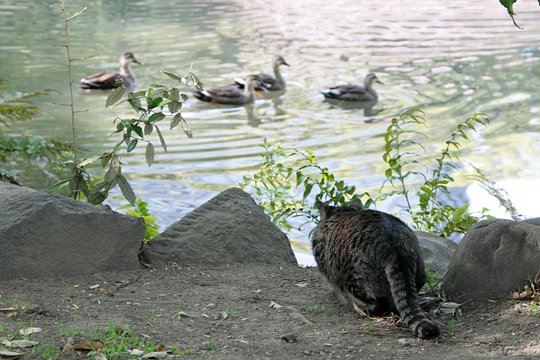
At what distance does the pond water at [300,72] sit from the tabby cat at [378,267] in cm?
388

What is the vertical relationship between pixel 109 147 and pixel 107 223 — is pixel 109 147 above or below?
below

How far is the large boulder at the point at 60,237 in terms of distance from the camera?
5832 mm

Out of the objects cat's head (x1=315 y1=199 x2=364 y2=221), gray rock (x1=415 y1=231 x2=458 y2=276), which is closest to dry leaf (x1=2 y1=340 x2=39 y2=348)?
cat's head (x1=315 y1=199 x2=364 y2=221)

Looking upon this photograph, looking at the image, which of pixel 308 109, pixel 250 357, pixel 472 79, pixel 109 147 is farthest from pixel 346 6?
pixel 250 357

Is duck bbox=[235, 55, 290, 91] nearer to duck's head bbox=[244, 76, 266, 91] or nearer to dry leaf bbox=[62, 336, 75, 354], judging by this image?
duck's head bbox=[244, 76, 266, 91]

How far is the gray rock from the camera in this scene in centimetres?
670

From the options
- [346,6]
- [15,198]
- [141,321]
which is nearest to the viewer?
[141,321]

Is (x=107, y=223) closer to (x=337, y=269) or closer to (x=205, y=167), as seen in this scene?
(x=337, y=269)

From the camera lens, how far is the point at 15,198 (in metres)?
6.14

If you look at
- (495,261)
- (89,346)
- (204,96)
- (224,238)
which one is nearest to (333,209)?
(224,238)

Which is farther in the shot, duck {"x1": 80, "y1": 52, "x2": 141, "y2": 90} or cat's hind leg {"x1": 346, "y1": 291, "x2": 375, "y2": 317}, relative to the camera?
duck {"x1": 80, "y1": 52, "x2": 141, "y2": 90}

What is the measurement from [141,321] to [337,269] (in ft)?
4.56

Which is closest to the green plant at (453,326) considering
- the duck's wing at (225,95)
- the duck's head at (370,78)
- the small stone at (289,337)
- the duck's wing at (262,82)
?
the small stone at (289,337)

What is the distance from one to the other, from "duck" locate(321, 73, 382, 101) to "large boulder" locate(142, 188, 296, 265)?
931 centimetres
